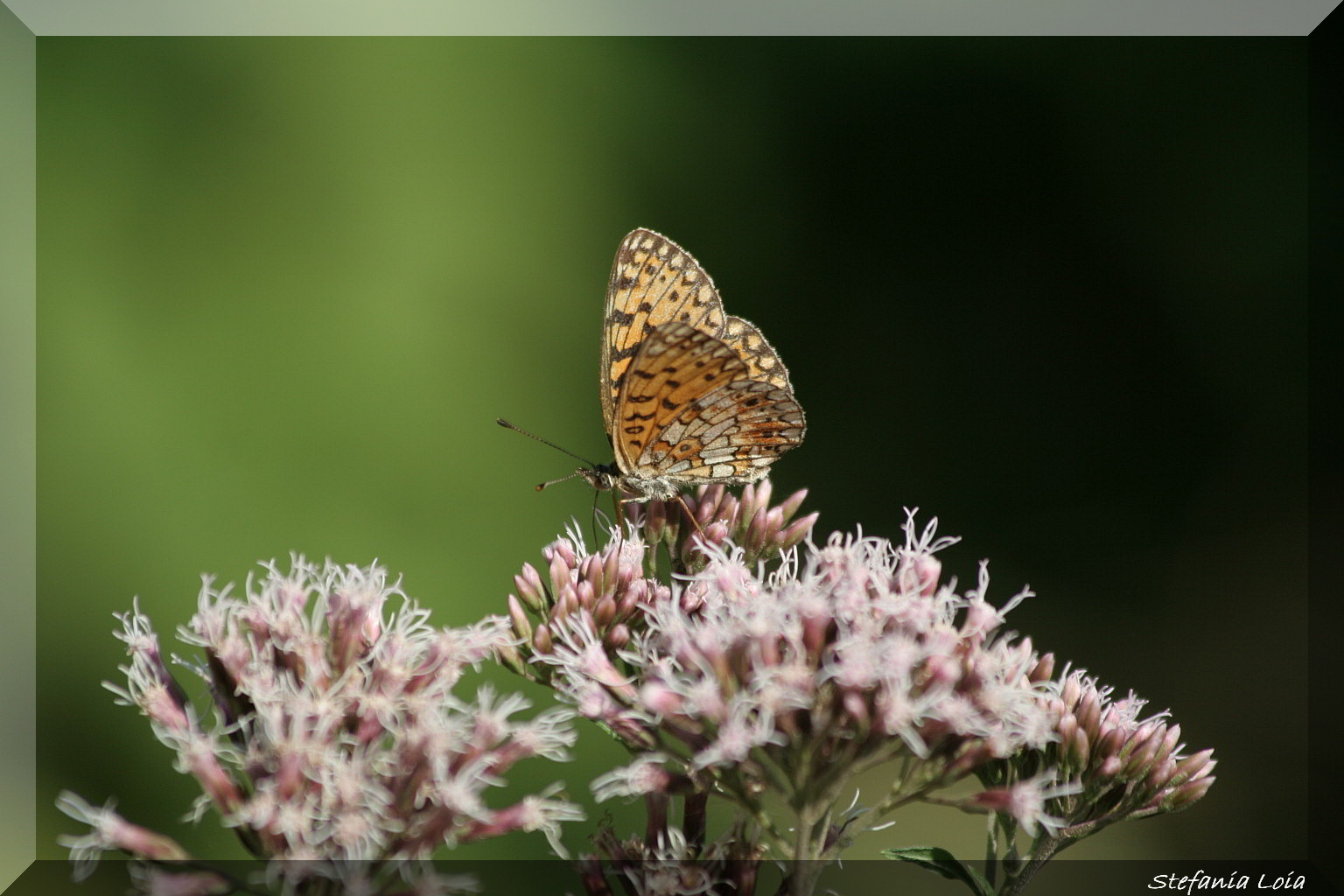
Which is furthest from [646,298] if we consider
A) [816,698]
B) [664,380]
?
[816,698]

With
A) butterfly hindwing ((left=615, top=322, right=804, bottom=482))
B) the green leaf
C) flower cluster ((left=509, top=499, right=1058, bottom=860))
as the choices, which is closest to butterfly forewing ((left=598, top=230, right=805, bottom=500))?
butterfly hindwing ((left=615, top=322, right=804, bottom=482))

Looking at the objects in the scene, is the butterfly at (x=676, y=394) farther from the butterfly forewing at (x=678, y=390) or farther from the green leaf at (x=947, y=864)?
the green leaf at (x=947, y=864)

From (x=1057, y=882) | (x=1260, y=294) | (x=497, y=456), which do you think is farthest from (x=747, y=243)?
(x=1057, y=882)

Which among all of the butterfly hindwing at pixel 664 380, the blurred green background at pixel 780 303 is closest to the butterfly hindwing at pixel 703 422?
the butterfly hindwing at pixel 664 380

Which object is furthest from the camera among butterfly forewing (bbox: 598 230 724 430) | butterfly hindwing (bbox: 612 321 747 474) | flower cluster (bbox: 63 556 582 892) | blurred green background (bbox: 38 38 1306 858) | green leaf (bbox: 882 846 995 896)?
blurred green background (bbox: 38 38 1306 858)

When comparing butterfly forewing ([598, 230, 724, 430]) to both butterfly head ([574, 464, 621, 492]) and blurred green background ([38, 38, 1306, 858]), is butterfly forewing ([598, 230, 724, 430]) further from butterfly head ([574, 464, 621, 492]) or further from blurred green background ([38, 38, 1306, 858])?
blurred green background ([38, 38, 1306, 858])

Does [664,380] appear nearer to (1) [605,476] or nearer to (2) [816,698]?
(1) [605,476]
